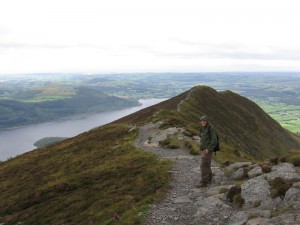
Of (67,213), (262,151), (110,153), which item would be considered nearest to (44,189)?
(67,213)

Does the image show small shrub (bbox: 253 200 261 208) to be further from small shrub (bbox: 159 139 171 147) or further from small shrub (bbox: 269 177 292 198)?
small shrub (bbox: 159 139 171 147)

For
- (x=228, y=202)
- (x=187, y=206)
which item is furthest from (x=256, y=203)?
(x=187, y=206)

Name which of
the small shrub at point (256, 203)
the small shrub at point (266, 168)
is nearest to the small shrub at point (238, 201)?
the small shrub at point (256, 203)

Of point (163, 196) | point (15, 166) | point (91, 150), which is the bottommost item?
point (15, 166)

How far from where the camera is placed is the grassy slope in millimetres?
20594

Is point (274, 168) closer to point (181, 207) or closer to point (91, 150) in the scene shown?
point (181, 207)

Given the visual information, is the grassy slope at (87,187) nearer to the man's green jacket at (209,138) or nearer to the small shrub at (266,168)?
the man's green jacket at (209,138)

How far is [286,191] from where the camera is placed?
54.5 feet

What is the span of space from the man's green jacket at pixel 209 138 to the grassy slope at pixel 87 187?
4.39 meters

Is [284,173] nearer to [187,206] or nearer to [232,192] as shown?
[232,192]

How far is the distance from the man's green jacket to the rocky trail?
2649mm

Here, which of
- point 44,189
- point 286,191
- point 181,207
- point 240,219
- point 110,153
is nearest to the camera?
point 240,219

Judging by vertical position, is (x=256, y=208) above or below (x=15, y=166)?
above

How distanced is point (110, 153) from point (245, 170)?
22682mm
